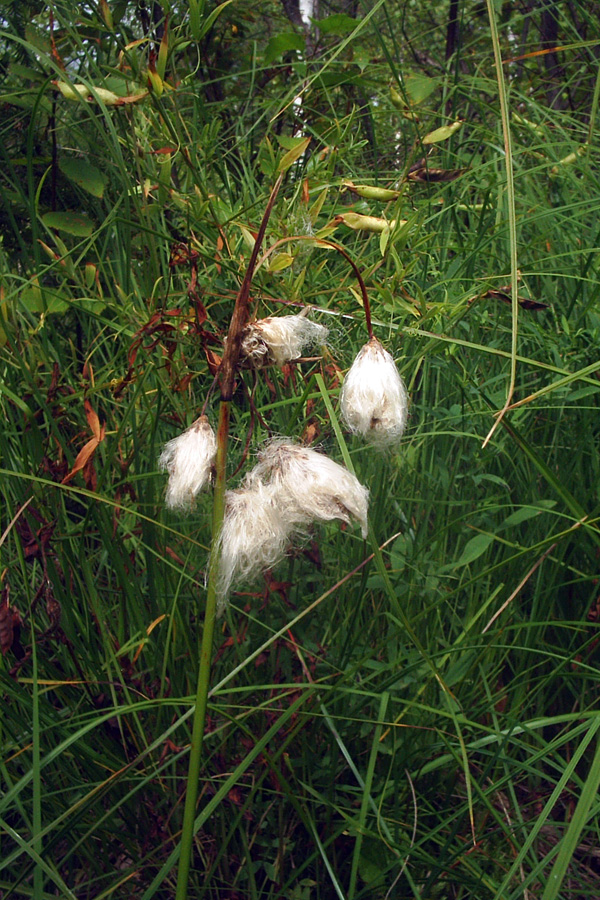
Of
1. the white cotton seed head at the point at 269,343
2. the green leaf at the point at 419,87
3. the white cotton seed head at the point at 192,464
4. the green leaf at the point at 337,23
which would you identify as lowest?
the white cotton seed head at the point at 192,464

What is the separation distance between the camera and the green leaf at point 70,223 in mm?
1405

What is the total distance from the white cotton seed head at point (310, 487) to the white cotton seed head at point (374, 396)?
56 mm

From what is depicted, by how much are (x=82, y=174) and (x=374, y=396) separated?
0.99 metres

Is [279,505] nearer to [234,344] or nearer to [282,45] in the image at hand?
[234,344]

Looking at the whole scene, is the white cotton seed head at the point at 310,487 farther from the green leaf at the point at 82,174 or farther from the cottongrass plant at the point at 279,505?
the green leaf at the point at 82,174

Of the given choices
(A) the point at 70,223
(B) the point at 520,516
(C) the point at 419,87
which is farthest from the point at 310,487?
(C) the point at 419,87

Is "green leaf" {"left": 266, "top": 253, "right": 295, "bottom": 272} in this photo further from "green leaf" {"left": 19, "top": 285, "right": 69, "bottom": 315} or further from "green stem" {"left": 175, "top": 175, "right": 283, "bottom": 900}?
"green leaf" {"left": 19, "top": 285, "right": 69, "bottom": 315}

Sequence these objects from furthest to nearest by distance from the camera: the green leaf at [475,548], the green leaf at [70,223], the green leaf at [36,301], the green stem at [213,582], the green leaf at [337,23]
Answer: the green leaf at [337,23] < the green leaf at [70,223] < the green leaf at [36,301] < the green leaf at [475,548] < the green stem at [213,582]

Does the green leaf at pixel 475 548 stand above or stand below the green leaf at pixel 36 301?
below

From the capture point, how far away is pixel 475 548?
105cm

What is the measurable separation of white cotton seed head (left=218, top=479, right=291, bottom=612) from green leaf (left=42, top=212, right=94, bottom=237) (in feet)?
2.94

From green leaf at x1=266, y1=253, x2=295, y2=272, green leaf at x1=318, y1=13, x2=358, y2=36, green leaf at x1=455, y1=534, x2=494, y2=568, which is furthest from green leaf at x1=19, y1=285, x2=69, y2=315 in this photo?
green leaf at x1=318, y1=13, x2=358, y2=36

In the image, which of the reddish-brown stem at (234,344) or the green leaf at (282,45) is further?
the green leaf at (282,45)

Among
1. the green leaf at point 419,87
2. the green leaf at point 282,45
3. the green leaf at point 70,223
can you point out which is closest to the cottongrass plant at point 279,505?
the green leaf at point 70,223
